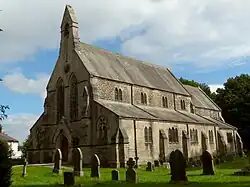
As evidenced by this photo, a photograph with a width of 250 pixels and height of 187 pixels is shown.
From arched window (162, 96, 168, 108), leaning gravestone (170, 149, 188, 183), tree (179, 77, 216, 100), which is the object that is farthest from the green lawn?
tree (179, 77, 216, 100)

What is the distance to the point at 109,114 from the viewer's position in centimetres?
3319

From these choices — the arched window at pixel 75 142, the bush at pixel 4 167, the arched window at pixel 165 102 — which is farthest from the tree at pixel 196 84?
the bush at pixel 4 167

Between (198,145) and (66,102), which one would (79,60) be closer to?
(66,102)

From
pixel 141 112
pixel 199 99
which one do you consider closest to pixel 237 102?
pixel 199 99

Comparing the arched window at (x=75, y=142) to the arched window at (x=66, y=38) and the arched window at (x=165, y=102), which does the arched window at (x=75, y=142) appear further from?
the arched window at (x=165, y=102)

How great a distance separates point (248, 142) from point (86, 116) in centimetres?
4363

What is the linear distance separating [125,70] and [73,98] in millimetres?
8866

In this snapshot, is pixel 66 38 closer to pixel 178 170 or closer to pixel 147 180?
pixel 147 180

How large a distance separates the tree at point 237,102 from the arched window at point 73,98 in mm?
39446

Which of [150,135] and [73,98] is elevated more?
[73,98]

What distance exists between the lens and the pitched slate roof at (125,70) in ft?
126

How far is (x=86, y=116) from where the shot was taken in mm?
34500

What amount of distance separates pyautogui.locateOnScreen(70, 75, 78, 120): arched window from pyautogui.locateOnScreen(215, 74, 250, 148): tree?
39446mm

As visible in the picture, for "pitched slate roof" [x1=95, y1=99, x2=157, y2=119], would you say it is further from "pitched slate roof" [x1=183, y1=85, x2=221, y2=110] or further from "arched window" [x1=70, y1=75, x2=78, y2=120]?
"pitched slate roof" [x1=183, y1=85, x2=221, y2=110]
